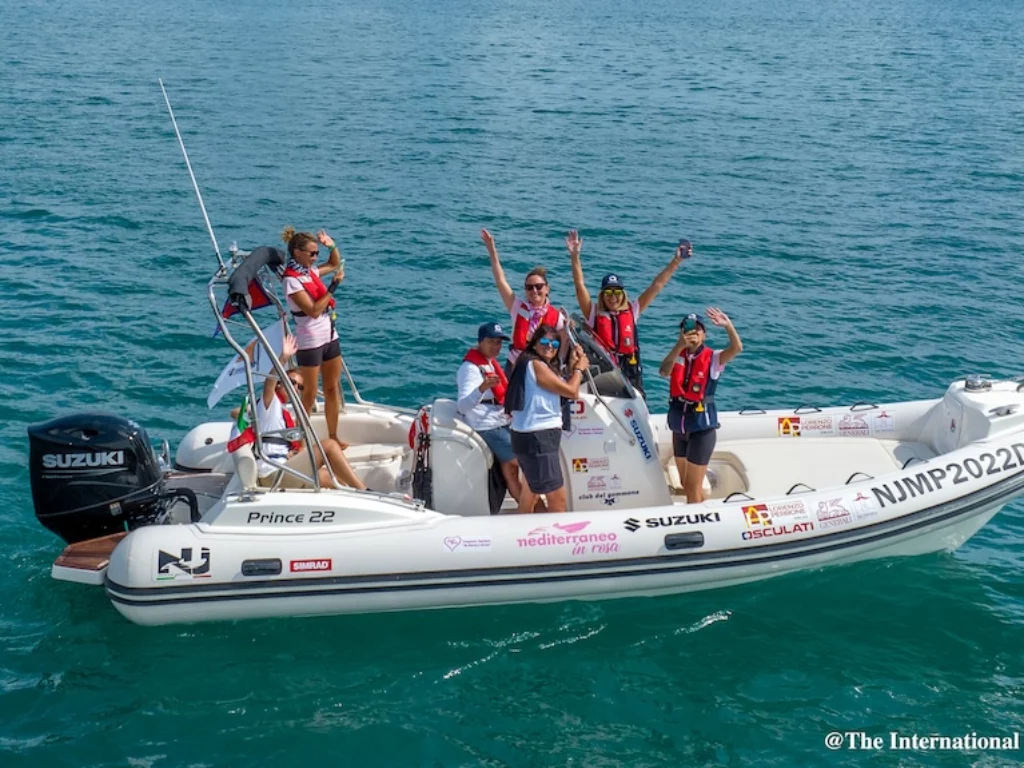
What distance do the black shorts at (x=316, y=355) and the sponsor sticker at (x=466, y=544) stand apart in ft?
5.22

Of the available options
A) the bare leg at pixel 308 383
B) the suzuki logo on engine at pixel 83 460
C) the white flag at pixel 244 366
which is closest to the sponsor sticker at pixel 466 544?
the bare leg at pixel 308 383

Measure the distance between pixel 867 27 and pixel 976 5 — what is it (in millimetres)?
9814

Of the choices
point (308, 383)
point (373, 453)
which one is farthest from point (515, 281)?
point (308, 383)

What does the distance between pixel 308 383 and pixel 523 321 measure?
61.3 inches

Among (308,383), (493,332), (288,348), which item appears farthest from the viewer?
(308,383)

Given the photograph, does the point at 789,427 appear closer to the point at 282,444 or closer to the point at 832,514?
the point at 832,514

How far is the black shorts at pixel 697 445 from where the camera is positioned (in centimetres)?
827

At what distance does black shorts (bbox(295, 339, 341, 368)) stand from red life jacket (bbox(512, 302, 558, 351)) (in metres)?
1.25

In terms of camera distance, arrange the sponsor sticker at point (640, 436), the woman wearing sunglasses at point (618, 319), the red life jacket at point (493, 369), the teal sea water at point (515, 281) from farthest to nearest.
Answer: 1. the woman wearing sunglasses at point (618, 319)
2. the sponsor sticker at point (640, 436)
3. the red life jacket at point (493, 369)
4. the teal sea water at point (515, 281)

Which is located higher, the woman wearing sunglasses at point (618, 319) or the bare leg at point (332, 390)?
the woman wearing sunglasses at point (618, 319)

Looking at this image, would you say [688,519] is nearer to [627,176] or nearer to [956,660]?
[956,660]

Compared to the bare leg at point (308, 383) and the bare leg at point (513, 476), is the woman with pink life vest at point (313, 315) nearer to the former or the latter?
the bare leg at point (308, 383)

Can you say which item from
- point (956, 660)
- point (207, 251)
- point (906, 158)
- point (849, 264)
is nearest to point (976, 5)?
point (906, 158)

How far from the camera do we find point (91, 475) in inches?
305
